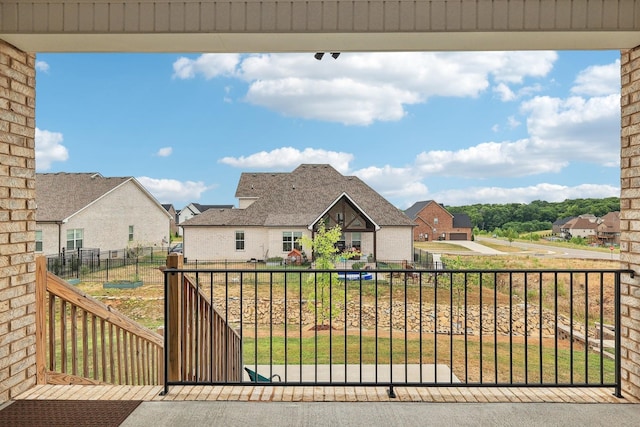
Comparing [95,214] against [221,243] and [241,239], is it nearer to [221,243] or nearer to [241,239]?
[221,243]

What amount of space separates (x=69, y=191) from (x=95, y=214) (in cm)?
134

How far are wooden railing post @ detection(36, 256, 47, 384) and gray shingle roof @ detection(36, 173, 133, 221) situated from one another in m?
6.15

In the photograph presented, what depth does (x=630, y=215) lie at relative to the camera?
96.8 inches

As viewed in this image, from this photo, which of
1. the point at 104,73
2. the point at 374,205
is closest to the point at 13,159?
the point at 104,73

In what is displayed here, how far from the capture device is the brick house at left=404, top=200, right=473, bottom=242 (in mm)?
10742

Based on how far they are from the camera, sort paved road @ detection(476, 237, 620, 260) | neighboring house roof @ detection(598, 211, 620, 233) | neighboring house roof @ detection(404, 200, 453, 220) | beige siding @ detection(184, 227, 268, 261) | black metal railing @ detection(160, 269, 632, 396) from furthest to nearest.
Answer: neighboring house roof @ detection(404, 200, 453, 220), beige siding @ detection(184, 227, 268, 261), paved road @ detection(476, 237, 620, 260), black metal railing @ detection(160, 269, 632, 396), neighboring house roof @ detection(598, 211, 620, 233)

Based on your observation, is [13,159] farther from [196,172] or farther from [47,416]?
[196,172]

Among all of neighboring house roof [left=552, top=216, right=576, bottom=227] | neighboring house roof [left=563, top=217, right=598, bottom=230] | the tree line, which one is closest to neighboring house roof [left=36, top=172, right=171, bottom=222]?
the tree line

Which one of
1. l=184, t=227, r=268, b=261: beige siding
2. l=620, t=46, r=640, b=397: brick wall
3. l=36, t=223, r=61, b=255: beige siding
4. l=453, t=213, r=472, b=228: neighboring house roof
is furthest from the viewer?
l=184, t=227, r=268, b=261: beige siding

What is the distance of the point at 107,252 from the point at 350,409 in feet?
23.7

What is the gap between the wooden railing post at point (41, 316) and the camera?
2617 mm

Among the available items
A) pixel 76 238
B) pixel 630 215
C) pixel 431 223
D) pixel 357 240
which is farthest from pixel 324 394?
pixel 431 223

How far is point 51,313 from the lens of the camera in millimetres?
2705

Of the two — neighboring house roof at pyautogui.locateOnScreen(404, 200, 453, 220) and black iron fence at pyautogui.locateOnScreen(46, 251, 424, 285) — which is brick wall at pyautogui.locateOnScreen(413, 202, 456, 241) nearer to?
neighboring house roof at pyautogui.locateOnScreen(404, 200, 453, 220)
